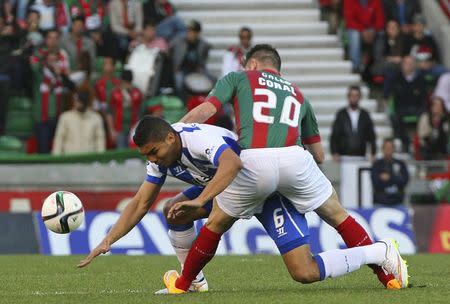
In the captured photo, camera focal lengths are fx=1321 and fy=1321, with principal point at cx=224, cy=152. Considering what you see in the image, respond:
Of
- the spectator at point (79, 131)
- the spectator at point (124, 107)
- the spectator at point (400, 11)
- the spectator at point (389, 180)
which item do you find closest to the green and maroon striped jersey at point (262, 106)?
the spectator at point (389, 180)

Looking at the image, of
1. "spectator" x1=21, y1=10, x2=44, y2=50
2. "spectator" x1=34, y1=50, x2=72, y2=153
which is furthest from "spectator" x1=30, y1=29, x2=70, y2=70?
"spectator" x1=21, y1=10, x2=44, y2=50

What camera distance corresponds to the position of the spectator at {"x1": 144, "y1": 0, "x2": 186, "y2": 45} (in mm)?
22141

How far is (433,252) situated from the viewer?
1775cm

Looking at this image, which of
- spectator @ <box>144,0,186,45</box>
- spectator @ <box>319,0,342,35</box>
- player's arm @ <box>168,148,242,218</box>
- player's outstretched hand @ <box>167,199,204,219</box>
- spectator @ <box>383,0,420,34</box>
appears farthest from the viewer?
spectator @ <box>319,0,342,35</box>

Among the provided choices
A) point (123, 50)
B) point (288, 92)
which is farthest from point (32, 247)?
point (288, 92)

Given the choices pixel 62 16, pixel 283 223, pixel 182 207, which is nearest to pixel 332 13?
pixel 62 16

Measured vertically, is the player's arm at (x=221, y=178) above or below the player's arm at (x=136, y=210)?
above

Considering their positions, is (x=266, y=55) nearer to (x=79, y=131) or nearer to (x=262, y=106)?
(x=262, y=106)

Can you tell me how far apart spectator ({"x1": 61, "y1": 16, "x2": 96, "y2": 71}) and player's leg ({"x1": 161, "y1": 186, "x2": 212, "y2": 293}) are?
437 inches

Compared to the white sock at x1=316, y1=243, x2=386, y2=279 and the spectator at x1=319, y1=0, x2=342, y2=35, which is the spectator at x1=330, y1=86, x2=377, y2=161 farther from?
the white sock at x1=316, y1=243, x2=386, y2=279

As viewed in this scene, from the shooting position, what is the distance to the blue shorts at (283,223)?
9.37 m

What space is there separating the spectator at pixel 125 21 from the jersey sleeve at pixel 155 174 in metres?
12.3

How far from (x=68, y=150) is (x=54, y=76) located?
1.31 meters

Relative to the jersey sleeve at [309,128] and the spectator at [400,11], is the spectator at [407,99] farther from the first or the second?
the jersey sleeve at [309,128]
